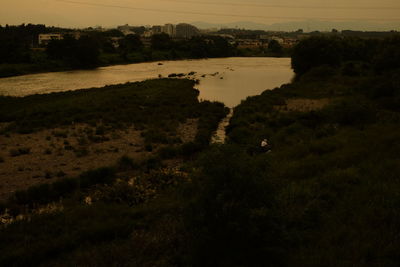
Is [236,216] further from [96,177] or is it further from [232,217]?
[96,177]

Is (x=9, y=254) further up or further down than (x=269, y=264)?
further down

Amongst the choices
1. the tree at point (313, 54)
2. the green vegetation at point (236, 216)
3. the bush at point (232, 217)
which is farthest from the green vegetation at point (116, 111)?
the tree at point (313, 54)

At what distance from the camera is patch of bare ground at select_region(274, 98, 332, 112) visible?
32.4 meters

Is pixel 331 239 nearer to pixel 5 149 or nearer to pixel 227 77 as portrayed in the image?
pixel 5 149

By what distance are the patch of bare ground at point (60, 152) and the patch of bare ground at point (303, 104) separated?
1113 cm

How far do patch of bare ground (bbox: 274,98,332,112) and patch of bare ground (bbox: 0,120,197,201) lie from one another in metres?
11.1

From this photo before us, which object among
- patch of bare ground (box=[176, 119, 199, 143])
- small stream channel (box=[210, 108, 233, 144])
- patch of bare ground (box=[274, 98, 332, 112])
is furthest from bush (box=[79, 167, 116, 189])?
patch of bare ground (box=[274, 98, 332, 112])

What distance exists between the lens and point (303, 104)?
35406 mm

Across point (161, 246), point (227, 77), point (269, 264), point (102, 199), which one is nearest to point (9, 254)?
point (161, 246)

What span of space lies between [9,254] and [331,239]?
7740 millimetres

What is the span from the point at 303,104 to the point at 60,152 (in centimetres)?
2484

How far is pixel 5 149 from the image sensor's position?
2016cm

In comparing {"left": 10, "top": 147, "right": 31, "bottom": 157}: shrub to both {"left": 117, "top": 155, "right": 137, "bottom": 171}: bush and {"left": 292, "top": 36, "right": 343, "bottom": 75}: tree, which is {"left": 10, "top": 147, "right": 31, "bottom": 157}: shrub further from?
{"left": 292, "top": 36, "right": 343, "bottom": 75}: tree

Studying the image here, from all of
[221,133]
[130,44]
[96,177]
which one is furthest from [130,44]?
[96,177]
